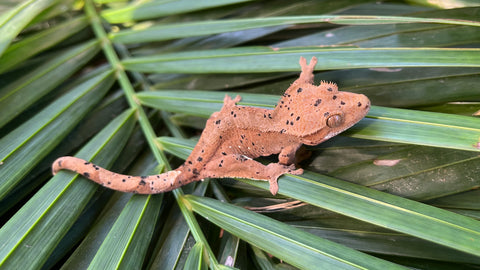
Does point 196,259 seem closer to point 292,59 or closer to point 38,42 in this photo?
point 292,59

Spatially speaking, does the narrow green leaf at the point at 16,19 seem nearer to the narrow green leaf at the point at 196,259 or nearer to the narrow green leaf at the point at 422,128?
the narrow green leaf at the point at 196,259

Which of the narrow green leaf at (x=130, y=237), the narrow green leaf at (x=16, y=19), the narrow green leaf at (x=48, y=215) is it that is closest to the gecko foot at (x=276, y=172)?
the narrow green leaf at (x=130, y=237)

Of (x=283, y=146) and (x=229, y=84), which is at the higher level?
(x=229, y=84)

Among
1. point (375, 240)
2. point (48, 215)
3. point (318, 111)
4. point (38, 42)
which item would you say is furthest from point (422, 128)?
point (38, 42)

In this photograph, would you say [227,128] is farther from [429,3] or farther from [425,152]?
[429,3]

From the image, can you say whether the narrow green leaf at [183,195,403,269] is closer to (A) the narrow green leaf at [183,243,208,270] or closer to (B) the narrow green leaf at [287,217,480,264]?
(A) the narrow green leaf at [183,243,208,270]

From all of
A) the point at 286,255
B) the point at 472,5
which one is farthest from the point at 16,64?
the point at 472,5
